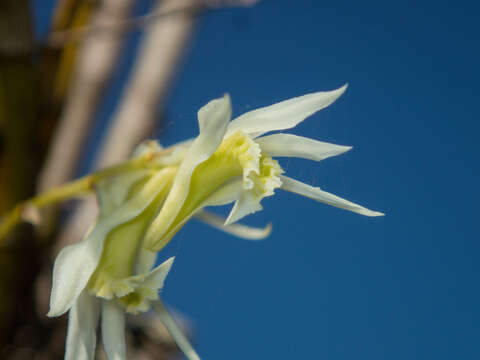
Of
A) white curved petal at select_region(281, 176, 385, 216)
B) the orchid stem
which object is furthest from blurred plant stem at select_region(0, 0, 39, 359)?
white curved petal at select_region(281, 176, 385, 216)

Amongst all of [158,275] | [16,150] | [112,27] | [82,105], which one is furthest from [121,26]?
[82,105]

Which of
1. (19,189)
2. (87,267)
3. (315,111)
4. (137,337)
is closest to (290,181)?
(315,111)

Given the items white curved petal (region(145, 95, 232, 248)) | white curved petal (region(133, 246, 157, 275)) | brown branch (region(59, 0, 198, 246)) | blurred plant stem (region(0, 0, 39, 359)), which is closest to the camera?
white curved petal (region(145, 95, 232, 248))

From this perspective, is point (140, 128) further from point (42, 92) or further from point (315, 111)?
point (315, 111)

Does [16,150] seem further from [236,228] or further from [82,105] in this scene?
[82,105]

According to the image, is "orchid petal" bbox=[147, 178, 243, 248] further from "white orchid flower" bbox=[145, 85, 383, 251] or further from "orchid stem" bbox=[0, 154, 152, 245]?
"orchid stem" bbox=[0, 154, 152, 245]

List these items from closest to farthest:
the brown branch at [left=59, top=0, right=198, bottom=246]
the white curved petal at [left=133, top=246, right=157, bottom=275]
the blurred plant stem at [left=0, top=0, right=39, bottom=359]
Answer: the white curved petal at [left=133, top=246, right=157, bottom=275]
the blurred plant stem at [left=0, top=0, right=39, bottom=359]
the brown branch at [left=59, top=0, right=198, bottom=246]
